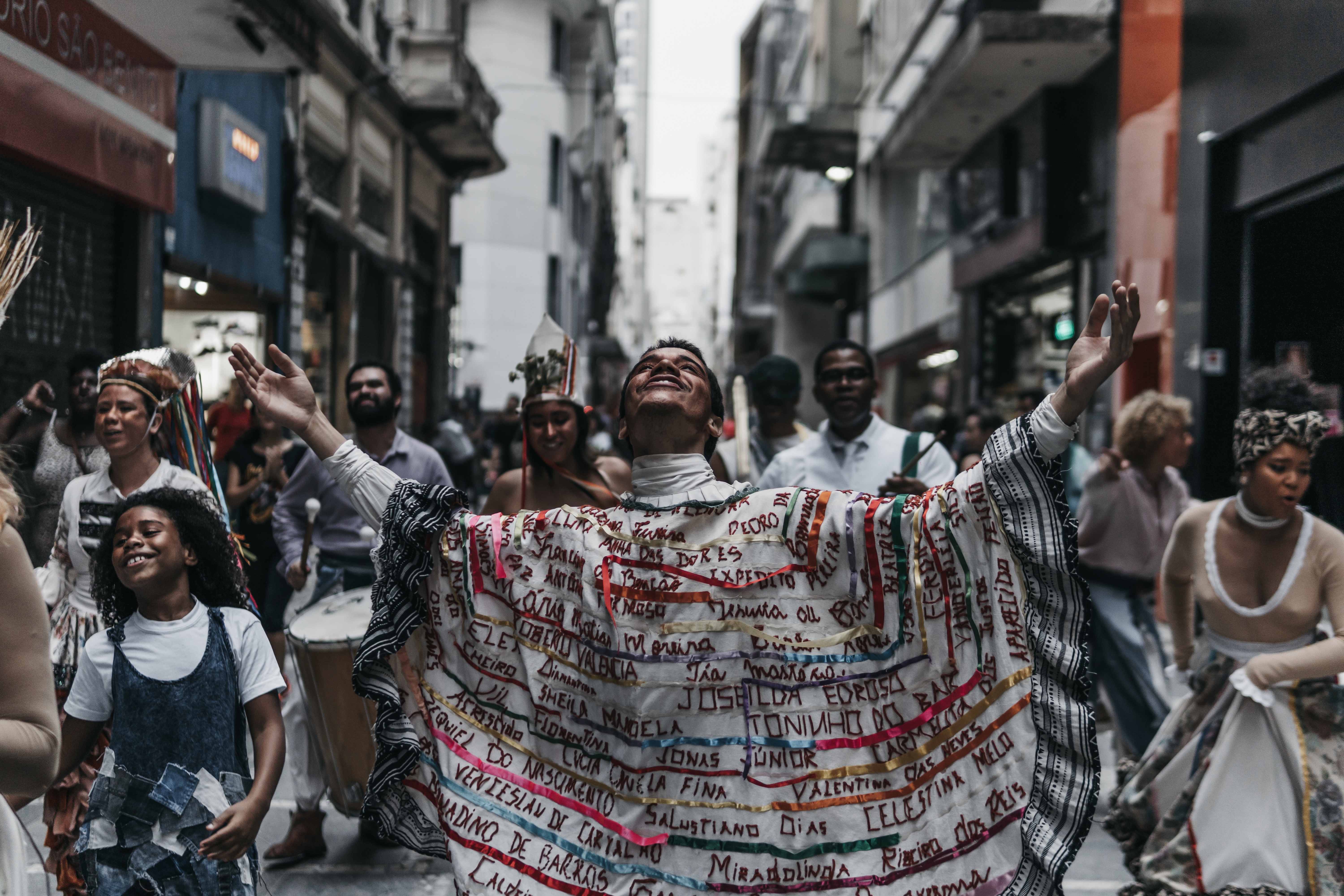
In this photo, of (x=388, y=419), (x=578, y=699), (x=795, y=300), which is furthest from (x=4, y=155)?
(x=795, y=300)

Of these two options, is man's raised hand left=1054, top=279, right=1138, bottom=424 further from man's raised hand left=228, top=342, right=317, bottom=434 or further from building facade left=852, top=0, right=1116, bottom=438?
building facade left=852, top=0, right=1116, bottom=438

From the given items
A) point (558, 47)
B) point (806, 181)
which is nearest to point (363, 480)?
point (806, 181)

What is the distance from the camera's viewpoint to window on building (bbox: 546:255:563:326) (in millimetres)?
35062

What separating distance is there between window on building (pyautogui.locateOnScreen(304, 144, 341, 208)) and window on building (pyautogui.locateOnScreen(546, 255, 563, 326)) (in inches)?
698

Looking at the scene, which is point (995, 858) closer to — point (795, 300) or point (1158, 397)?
Result: point (1158, 397)

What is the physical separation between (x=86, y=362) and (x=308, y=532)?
1.49 metres

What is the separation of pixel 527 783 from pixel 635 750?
0.28m

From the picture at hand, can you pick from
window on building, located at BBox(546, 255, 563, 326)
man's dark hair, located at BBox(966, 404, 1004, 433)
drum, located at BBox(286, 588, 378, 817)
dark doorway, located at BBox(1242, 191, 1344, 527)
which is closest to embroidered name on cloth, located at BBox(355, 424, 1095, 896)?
drum, located at BBox(286, 588, 378, 817)

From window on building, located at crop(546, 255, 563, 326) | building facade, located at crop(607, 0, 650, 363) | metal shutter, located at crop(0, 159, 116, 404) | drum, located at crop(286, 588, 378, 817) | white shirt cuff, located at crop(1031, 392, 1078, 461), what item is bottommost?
drum, located at crop(286, 588, 378, 817)

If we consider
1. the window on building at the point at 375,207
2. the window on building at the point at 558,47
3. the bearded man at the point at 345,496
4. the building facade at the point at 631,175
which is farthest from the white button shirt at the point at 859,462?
the building facade at the point at 631,175

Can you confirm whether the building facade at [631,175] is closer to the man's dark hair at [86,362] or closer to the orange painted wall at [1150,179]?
the orange painted wall at [1150,179]

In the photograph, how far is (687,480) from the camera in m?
3.00

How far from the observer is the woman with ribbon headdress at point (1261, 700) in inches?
168

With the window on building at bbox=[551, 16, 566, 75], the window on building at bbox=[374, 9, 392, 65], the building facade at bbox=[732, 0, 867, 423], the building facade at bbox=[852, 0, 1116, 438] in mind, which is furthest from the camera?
the window on building at bbox=[551, 16, 566, 75]
